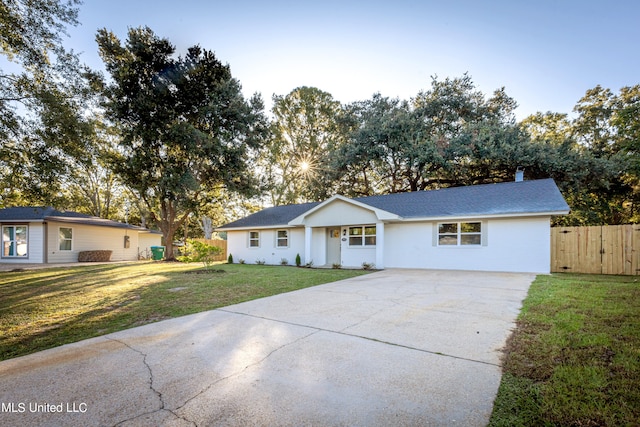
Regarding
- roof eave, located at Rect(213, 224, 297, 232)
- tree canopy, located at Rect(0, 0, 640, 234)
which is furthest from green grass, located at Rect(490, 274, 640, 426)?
roof eave, located at Rect(213, 224, 297, 232)

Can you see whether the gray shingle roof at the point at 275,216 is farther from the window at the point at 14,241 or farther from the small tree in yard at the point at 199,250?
the window at the point at 14,241

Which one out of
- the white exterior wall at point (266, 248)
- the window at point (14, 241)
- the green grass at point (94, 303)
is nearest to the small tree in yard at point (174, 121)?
the white exterior wall at point (266, 248)

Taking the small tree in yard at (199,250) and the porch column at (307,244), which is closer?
Answer: the small tree in yard at (199,250)

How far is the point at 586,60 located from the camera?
10.3m

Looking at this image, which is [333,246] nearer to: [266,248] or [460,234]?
[266,248]

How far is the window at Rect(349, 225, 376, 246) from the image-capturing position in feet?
47.7

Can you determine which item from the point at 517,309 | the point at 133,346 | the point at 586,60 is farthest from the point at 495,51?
the point at 133,346

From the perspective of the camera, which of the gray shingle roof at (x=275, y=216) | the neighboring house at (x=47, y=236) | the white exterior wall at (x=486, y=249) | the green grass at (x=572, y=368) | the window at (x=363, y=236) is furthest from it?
the neighboring house at (x=47, y=236)

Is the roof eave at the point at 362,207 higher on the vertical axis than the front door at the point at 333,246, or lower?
higher

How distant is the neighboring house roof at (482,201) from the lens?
442 inches

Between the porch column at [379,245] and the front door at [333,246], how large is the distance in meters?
2.72

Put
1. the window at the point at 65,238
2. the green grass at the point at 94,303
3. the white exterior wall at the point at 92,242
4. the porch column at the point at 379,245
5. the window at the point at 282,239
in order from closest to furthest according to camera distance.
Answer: the green grass at the point at 94,303 → the porch column at the point at 379,245 → the window at the point at 282,239 → the white exterior wall at the point at 92,242 → the window at the point at 65,238

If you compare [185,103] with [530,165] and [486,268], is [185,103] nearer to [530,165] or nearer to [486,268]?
[486,268]

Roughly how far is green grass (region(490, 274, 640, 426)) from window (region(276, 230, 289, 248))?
13.5m
